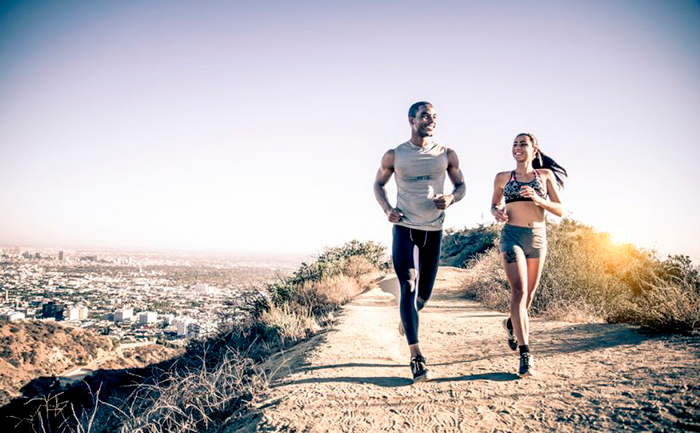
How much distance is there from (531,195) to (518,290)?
87 centimetres

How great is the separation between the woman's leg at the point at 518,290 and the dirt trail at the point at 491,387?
1.26ft

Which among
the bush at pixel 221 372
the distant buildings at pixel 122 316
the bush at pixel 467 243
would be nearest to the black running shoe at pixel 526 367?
the bush at pixel 221 372

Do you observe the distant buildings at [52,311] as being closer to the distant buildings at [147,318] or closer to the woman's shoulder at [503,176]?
the distant buildings at [147,318]

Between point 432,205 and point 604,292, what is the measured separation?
24.0ft

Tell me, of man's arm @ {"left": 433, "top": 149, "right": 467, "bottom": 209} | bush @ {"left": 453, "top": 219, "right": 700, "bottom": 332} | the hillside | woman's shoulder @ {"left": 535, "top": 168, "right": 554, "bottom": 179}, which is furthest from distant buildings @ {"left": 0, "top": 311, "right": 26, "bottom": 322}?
woman's shoulder @ {"left": 535, "top": 168, "right": 554, "bottom": 179}

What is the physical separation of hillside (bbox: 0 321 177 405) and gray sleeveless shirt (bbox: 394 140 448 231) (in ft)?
27.7

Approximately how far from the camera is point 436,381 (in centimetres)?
314

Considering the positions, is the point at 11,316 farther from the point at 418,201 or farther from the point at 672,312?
the point at 672,312

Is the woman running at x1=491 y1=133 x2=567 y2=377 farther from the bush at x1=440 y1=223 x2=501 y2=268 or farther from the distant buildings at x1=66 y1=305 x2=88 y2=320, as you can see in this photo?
the distant buildings at x1=66 y1=305 x2=88 y2=320

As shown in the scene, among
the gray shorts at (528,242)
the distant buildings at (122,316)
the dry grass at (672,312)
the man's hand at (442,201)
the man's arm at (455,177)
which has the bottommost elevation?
the distant buildings at (122,316)

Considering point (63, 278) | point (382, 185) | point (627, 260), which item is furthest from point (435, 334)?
point (63, 278)

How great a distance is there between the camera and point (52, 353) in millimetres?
10789

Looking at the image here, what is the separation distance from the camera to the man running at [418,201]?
11.6 feet

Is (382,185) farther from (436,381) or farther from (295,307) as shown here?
(295,307)
